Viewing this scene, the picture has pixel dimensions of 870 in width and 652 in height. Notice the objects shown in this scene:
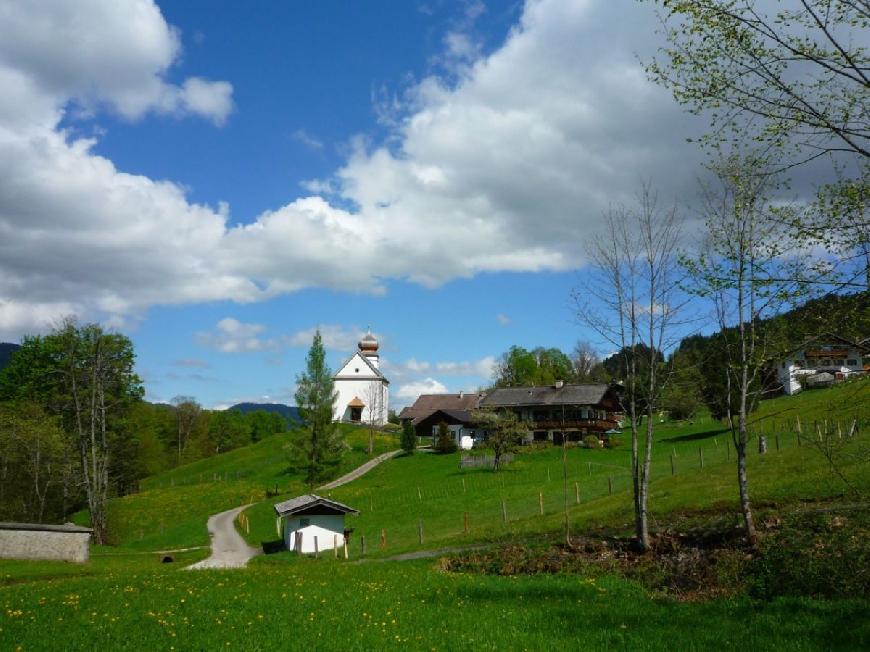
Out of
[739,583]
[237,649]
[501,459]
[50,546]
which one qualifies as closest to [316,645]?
[237,649]

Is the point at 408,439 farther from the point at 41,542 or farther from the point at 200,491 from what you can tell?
the point at 41,542

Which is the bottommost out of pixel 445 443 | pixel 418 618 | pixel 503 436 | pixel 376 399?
pixel 418 618

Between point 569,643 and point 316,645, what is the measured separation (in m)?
3.87

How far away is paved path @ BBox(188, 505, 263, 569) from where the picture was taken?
31609 millimetres

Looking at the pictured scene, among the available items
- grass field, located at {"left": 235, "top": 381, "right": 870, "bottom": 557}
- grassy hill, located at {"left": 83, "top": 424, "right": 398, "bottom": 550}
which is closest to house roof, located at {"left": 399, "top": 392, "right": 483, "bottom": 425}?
grassy hill, located at {"left": 83, "top": 424, "right": 398, "bottom": 550}

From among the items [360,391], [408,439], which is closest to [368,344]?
[360,391]

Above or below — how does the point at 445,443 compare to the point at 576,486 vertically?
above

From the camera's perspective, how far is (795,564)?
46.6ft

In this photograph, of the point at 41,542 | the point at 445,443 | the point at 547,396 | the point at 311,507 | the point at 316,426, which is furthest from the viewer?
the point at 547,396

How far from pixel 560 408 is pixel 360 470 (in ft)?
79.7

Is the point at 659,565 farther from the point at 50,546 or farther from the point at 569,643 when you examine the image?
the point at 50,546

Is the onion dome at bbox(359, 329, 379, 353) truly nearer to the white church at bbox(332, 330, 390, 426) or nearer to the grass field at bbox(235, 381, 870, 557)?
the white church at bbox(332, 330, 390, 426)

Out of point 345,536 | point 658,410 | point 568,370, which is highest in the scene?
point 568,370

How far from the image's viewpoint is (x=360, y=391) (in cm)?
10412
